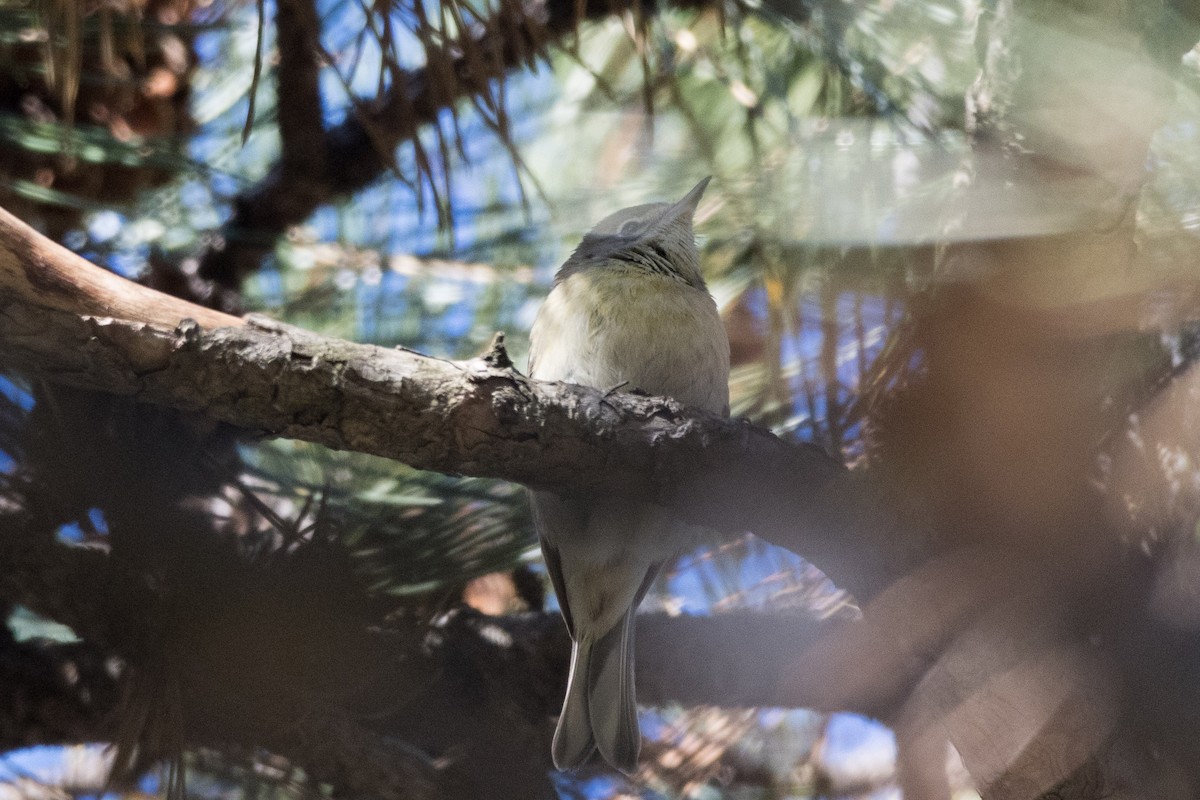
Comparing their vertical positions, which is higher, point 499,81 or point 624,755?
point 499,81

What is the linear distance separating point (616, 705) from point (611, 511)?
37cm

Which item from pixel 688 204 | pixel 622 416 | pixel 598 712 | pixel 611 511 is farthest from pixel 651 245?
pixel 598 712

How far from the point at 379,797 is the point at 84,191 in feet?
4.72

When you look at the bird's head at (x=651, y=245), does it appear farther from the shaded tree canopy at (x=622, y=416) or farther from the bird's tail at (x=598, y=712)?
the bird's tail at (x=598, y=712)

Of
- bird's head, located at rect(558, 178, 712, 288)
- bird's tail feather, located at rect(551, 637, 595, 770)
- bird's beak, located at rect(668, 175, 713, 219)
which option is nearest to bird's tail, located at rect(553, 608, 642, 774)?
bird's tail feather, located at rect(551, 637, 595, 770)

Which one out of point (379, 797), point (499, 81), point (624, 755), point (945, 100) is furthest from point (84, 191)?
point (945, 100)

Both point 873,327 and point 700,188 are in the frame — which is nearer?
point 873,327

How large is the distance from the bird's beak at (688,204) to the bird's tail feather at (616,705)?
0.95 metres

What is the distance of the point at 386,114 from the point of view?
2170 mm

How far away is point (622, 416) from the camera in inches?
63.7

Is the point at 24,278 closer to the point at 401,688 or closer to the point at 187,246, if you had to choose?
the point at 187,246

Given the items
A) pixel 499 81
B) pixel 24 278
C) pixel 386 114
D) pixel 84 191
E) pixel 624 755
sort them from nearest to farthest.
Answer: pixel 24 278
pixel 499 81
pixel 624 755
pixel 386 114
pixel 84 191

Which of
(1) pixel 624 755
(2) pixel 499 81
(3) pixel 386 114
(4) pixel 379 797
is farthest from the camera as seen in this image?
(3) pixel 386 114

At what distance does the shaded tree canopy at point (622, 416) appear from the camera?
1.48m
